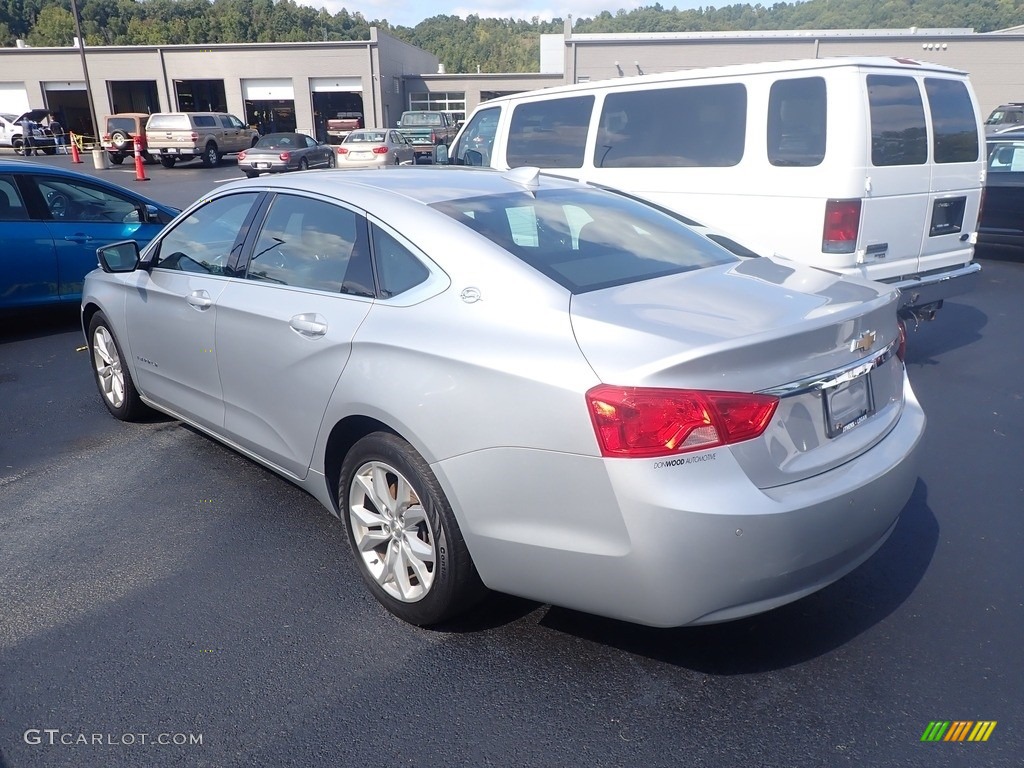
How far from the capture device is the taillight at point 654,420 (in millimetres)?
Result: 2314

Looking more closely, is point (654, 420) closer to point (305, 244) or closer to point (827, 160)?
point (305, 244)

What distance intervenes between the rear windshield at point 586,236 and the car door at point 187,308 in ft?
4.65

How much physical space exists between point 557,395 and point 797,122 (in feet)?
13.8

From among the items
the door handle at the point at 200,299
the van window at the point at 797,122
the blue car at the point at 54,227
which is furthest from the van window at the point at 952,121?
the blue car at the point at 54,227

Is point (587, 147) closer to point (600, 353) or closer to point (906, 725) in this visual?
point (600, 353)

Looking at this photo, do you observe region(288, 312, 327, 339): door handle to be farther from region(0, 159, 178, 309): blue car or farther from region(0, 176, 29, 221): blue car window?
region(0, 176, 29, 221): blue car window

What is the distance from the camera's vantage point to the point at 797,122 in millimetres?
5668

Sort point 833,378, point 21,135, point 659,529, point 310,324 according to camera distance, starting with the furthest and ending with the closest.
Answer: point 21,135 → point 310,324 → point 833,378 → point 659,529

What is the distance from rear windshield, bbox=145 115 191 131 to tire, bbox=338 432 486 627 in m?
31.2

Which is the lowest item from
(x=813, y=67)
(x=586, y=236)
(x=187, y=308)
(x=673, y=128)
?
(x=187, y=308)

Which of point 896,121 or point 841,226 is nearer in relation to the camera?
point 841,226

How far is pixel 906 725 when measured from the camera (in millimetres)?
2498

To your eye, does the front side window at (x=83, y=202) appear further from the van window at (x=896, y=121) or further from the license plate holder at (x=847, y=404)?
the license plate holder at (x=847, y=404)

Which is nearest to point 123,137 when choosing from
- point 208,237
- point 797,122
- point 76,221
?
point 76,221
